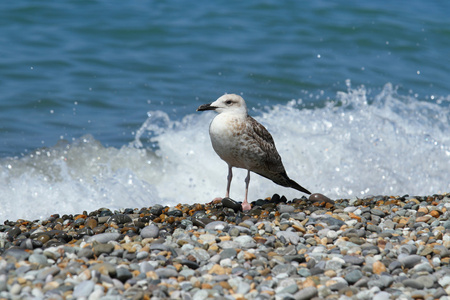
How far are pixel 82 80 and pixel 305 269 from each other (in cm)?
795

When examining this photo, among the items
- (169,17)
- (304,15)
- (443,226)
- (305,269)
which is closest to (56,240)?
(305,269)

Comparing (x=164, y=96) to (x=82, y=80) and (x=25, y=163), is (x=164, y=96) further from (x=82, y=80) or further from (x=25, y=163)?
(x=25, y=163)

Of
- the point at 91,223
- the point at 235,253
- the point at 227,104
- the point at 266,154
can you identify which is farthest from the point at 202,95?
the point at 235,253

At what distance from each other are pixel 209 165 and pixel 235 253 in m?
4.71

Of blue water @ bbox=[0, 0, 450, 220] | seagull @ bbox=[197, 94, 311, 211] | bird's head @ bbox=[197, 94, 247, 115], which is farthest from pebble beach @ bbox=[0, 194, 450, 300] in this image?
blue water @ bbox=[0, 0, 450, 220]

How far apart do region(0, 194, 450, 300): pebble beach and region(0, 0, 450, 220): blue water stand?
9.38ft

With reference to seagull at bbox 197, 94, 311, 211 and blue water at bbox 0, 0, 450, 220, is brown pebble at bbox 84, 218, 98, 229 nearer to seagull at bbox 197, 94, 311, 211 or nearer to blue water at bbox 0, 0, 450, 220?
seagull at bbox 197, 94, 311, 211

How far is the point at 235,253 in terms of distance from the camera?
14.3 feet

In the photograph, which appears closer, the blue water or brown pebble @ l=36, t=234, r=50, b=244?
brown pebble @ l=36, t=234, r=50, b=244

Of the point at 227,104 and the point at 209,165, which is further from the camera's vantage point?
the point at 209,165

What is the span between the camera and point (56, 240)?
15.2 feet

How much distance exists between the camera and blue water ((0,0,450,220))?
28.7ft

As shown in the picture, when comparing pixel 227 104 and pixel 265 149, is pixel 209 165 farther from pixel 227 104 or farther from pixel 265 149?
pixel 227 104

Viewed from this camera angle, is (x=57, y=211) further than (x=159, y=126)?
No
